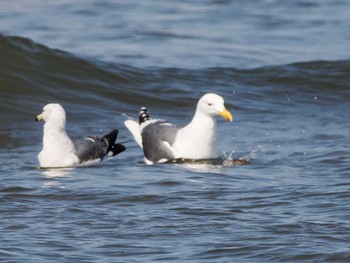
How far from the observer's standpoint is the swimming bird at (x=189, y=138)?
36.2ft

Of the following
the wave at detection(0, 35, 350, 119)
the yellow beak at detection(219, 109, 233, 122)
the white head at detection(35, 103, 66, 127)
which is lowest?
the yellow beak at detection(219, 109, 233, 122)

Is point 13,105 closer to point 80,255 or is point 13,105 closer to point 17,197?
point 17,197

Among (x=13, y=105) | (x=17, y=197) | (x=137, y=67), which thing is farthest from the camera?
(x=137, y=67)

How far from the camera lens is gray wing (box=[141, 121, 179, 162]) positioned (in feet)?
36.3

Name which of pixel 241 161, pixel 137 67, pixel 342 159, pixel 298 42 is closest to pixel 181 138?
pixel 241 161

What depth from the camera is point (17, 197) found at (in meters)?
9.03

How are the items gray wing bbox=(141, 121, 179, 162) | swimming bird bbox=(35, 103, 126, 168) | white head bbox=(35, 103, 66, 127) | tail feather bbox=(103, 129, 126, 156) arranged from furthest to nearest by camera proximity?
tail feather bbox=(103, 129, 126, 156) → gray wing bbox=(141, 121, 179, 162) → white head bbox=(35, 103, 66, 127) → swimming bird bbox=(35, 103, 126, 168)

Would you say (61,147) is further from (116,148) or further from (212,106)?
(212,106)

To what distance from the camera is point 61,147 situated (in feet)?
35.5

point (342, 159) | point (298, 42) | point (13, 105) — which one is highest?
point (298, 42)

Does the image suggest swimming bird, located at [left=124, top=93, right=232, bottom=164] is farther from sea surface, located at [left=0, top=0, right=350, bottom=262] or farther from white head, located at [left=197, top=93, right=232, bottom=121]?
sea surface, located at [left=0, top=0, right=350, bottom=262]

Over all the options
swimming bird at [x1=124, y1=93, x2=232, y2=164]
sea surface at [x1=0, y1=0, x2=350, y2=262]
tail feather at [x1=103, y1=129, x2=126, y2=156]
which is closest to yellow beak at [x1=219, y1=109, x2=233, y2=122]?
swimming bird at [x1=124, y1=93, x2=232, y2=164]

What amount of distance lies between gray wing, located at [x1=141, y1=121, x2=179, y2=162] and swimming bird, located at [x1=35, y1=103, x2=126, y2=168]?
0.36 m

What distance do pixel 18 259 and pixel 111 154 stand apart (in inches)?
165
